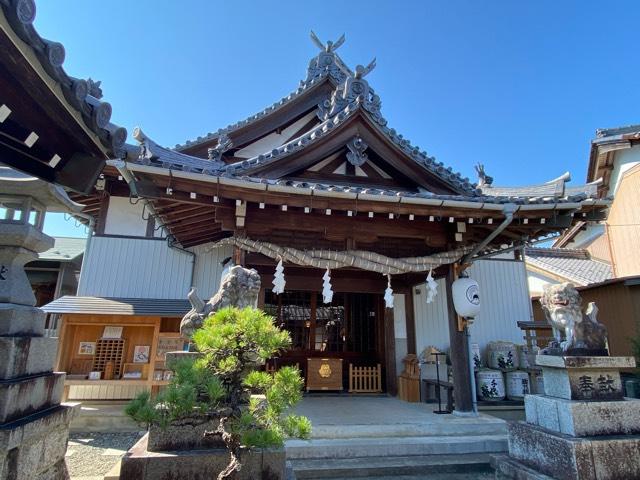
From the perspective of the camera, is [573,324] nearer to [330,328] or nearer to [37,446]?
[37,446]

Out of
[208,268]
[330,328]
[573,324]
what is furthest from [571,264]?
[208,268]

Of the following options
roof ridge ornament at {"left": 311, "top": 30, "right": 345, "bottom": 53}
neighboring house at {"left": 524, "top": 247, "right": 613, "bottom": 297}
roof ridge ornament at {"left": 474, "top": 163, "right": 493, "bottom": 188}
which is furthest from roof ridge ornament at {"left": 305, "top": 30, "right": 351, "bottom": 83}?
neighboring house at {"left": 524, "top": 247, "right": 613, "bottom": 297}

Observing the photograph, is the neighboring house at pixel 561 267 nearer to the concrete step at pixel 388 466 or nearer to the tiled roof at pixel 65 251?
the concrete step at pixel 388 466

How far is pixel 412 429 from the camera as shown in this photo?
5.18 metres

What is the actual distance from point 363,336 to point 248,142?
228 inches

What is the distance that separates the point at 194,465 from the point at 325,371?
5.69m

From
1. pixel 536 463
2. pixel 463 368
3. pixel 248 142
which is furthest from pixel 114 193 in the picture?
pixel 536 463

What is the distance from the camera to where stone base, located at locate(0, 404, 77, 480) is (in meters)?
2.15

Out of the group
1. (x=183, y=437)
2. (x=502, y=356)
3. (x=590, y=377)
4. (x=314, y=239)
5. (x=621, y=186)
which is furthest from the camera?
(x=621, y=186)

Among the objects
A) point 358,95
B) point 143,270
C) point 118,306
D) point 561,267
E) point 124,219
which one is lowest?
point 118,306

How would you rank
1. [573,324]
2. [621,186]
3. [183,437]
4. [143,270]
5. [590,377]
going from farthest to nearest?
[621,186]
[143,270]
[573,324]
[590,377]
[183,437]

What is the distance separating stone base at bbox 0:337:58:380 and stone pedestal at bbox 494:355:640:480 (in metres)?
4.62

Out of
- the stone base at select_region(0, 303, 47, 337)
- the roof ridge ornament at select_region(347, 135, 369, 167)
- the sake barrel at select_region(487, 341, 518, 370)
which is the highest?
the roof ridge ornament at select_region(347, 135, 369, 167)

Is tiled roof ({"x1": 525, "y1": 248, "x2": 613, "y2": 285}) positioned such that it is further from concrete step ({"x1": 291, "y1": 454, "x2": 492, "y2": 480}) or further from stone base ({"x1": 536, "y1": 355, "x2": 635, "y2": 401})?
concrete step ({"x1": 291, "y1": 454, "x2": 492, "y2": 480})
